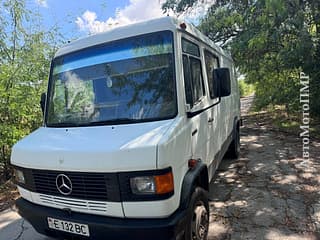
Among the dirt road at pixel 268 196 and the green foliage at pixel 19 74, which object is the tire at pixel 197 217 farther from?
the green foliage at pixel 19 74

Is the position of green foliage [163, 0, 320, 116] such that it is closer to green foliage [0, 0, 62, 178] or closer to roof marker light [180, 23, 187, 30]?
roof marker light [180, 23, 187, 30]

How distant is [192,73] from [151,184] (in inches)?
55.1

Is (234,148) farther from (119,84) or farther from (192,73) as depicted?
(119,84)

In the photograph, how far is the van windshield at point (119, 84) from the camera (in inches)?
108

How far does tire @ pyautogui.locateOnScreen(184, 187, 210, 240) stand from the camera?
2560 mm

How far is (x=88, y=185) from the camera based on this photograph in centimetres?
242

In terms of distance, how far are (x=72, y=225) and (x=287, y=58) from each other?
754 cm

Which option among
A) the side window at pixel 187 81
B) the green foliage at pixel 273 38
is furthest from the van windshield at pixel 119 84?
the green foliage at pixel 273 38

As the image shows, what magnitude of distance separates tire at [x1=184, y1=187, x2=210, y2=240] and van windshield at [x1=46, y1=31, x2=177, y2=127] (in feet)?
2.65

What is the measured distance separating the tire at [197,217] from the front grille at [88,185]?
0.70 metres

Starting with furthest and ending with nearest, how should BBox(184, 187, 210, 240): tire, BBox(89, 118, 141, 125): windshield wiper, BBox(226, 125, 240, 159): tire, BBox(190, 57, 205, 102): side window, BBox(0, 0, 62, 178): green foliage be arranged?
BBox(226, 125, 240, 159): tire < BBox(0, 0, 62, 178): green foliage < BBox(190, 57, 205, 102): side window < BBox(89, 118, 141, 125): windshield wiper < BBox(184, 187, 210, 240): tire

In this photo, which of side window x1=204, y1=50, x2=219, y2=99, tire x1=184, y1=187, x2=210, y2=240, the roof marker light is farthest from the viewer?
side window x1=204, y1=50, x2=219, y2=99

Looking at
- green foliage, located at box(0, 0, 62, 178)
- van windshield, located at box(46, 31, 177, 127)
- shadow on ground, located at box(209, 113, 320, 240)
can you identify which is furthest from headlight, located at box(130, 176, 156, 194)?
green foliage, located at box(0, 0, 62, 178)

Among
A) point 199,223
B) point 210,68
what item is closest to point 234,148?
point 210,68
